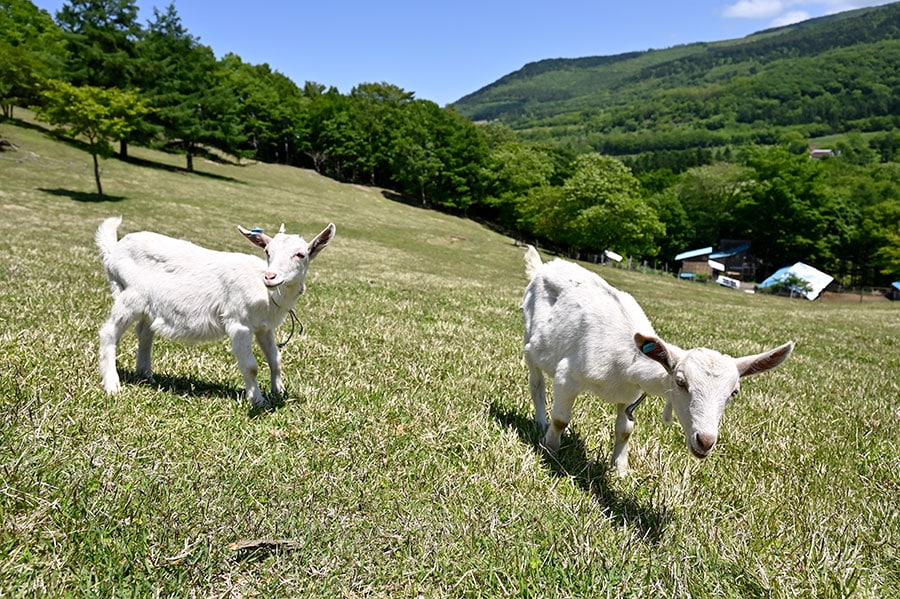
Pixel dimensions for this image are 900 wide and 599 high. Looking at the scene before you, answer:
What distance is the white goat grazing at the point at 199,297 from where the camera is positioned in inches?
204

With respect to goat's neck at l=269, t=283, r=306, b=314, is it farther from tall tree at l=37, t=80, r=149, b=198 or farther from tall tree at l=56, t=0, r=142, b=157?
tall tree at l=56, t=0, r=142, b=157

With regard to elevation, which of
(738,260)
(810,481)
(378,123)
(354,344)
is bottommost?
(738,260)

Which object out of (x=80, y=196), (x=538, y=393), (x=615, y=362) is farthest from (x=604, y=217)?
(x=615, y=362)

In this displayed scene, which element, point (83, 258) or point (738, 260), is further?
point (738, 260)

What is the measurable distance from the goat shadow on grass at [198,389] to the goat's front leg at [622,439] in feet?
11.6

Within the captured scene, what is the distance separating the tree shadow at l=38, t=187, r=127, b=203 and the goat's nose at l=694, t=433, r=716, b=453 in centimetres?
4211

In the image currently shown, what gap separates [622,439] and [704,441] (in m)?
1.56

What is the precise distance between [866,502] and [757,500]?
0.93 m

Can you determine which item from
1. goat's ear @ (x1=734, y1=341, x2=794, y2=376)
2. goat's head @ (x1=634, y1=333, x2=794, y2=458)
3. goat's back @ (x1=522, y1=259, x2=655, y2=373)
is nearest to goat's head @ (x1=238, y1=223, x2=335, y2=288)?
goat's back @ (x1=522, y1=259, x2=655, y2=373)

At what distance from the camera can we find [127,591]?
2.57m

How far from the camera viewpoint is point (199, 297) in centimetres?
529

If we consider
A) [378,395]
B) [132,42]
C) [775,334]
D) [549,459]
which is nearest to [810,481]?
[549,459]

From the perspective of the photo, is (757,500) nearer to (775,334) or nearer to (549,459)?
(549,459)

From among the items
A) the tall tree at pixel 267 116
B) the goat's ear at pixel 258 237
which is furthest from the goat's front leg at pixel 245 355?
the tall tree at pixel 267 116
